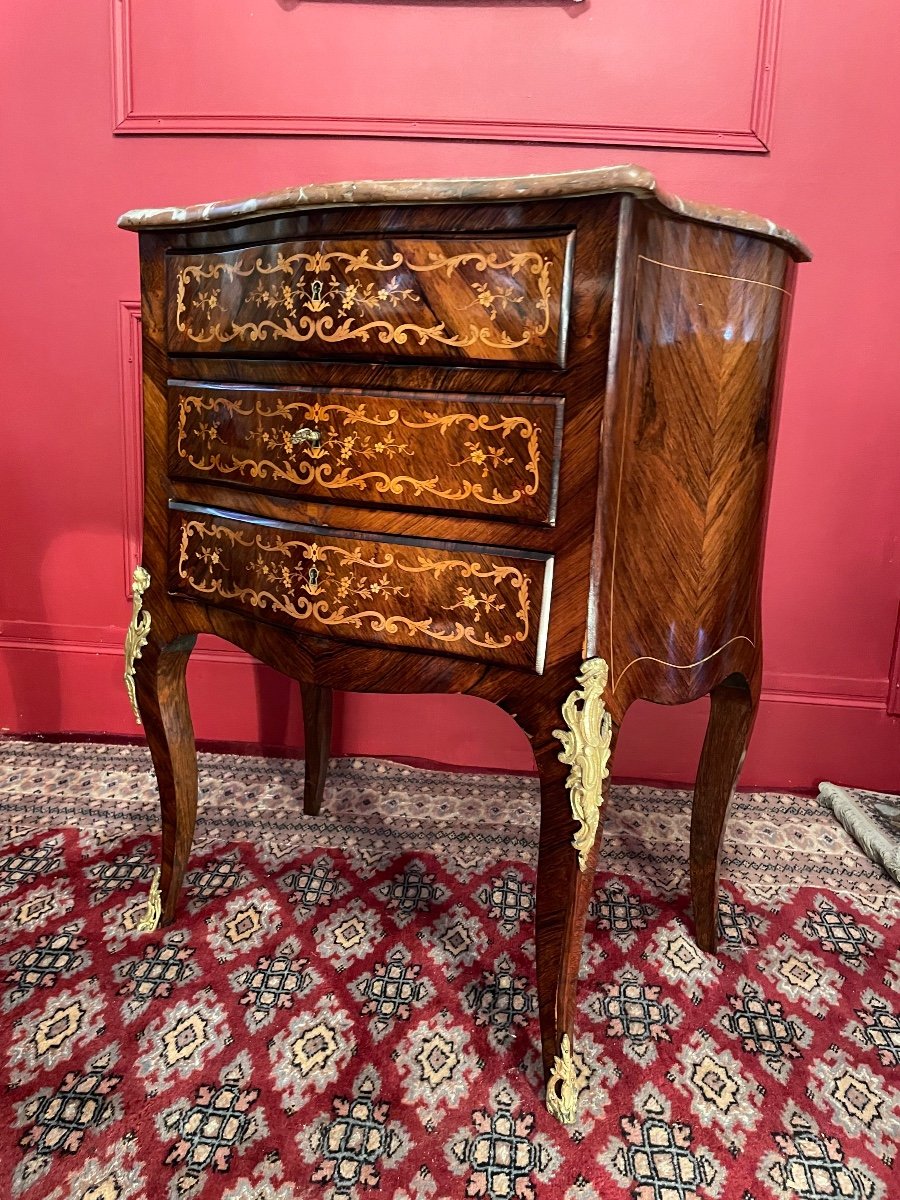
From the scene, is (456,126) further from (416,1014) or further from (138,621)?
(416,1014)

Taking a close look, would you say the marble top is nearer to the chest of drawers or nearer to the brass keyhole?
the chest of drawers

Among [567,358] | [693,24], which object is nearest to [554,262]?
[567,358]

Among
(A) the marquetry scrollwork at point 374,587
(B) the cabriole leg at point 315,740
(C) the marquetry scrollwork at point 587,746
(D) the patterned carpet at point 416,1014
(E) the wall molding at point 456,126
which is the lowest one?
(D) the patterned carpet at point 416,1014

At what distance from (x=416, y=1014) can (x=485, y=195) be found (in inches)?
40.0

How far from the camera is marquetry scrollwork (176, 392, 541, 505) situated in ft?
2.69

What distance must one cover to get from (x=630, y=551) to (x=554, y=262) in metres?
0.31

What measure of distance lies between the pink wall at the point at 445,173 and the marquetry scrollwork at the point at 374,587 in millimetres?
917

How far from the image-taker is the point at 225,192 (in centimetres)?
169

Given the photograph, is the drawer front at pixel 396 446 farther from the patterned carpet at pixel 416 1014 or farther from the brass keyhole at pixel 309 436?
the patterned carpet at pixel 416 1014

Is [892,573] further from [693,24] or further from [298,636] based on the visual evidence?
[298,636]

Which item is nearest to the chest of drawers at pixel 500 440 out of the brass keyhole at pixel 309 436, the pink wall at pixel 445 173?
the brass keyhole at pixel 309 436

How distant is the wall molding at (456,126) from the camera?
1543 millimetres

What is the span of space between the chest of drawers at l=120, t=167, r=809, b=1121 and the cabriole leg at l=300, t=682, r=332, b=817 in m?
0.52

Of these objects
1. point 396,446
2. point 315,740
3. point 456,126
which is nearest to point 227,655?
point 315,740
